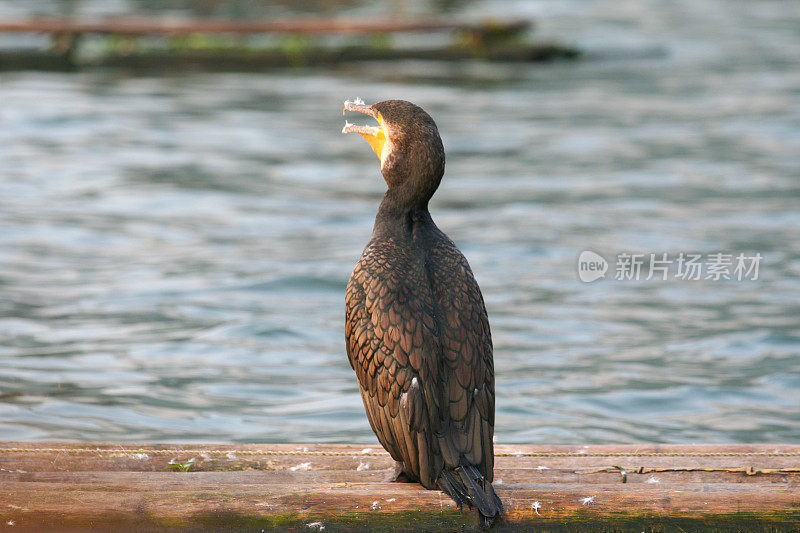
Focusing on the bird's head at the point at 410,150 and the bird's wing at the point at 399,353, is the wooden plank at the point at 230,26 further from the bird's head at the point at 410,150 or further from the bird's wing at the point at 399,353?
the bird's wing at the point at 399,353

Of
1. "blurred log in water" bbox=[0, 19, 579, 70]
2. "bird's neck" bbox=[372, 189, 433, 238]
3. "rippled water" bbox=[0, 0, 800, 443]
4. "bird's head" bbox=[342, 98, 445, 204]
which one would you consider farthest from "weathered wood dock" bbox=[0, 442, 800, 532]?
"blurred log in water" bbox=[0, 19, 579, 70]

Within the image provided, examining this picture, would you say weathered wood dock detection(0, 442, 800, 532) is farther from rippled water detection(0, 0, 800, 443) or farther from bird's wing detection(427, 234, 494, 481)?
rippled water detection(0, 0, 800, 443)

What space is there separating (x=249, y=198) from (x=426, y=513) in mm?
8271

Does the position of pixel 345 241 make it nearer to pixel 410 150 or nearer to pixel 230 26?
pixel 410 150

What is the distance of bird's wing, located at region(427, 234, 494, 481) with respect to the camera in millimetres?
3631

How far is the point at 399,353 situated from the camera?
3670 millimetres

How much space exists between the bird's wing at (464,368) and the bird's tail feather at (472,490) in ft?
0.11

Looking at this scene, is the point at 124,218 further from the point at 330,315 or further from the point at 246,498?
the point at 246,498

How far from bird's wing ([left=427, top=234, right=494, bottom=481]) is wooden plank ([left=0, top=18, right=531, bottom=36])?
14.7 m

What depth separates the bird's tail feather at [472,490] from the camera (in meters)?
3.41

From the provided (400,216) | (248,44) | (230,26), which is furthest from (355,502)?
(248,44)

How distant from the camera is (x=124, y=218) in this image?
10719mm

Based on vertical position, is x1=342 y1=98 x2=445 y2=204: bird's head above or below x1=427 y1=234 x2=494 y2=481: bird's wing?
above

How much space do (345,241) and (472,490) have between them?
265 inches
